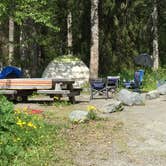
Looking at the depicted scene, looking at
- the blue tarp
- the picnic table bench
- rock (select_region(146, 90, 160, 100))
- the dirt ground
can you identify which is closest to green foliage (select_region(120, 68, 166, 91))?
rock (select_region(146, 90, 160, 100))

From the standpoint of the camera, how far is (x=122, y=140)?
10.2 metres

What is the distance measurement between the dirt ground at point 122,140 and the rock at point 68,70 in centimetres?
1070

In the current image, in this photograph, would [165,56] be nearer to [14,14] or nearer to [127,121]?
[14,14]

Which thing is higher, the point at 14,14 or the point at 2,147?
the point at 14,14

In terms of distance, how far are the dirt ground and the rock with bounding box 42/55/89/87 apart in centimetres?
1070

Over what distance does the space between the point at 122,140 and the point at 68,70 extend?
14.6 meters

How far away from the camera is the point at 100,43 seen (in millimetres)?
29875

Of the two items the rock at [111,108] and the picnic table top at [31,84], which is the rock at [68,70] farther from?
the rock at [111,108]

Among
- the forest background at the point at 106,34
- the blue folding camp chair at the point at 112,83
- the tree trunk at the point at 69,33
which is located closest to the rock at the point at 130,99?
the blue folding camp chair at the point at 112,83

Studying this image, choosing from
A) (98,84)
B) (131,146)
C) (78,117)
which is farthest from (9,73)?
(131,146)

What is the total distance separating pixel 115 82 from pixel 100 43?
398 inches

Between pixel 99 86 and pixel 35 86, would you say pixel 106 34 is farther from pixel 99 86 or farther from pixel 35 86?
pixel 35 86

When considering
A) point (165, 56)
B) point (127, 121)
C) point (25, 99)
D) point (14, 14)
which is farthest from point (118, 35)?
point (127, 121)

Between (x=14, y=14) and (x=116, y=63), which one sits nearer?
(x=14, y=14)
